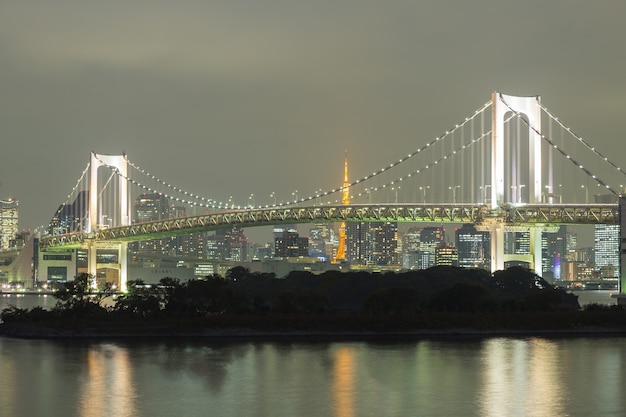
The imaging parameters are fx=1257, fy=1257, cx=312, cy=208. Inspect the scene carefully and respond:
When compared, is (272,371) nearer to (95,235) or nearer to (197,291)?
(197,291)

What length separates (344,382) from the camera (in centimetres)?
2802

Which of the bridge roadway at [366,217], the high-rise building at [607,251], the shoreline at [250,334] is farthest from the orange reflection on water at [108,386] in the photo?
the high-rise building at [607,251]

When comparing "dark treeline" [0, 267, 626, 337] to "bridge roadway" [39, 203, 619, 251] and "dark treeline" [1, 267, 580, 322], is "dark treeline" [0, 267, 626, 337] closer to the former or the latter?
"dark treeline" [1, 267, 580, 322]

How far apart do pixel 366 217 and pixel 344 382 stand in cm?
3443

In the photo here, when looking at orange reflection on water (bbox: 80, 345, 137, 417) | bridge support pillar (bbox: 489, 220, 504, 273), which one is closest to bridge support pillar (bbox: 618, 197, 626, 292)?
bridge support pillar (bbox: 489, 220, 504, 273)

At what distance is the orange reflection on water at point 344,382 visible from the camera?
2416 centimetres

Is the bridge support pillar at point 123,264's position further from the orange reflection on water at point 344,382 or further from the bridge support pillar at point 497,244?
the orange reflection on water at point 344,382

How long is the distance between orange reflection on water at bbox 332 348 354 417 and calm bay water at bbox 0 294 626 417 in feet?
0.08

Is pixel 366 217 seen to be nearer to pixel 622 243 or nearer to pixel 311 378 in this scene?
pixel 622 243

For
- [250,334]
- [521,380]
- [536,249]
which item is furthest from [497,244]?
[521,380]

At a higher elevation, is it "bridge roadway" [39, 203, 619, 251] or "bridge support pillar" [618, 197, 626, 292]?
"bridge roadway" [39, 203, 619, 251]

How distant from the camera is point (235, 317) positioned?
41.1 m

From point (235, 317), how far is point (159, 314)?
2790 millimetres

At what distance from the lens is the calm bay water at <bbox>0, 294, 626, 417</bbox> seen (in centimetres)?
2436
